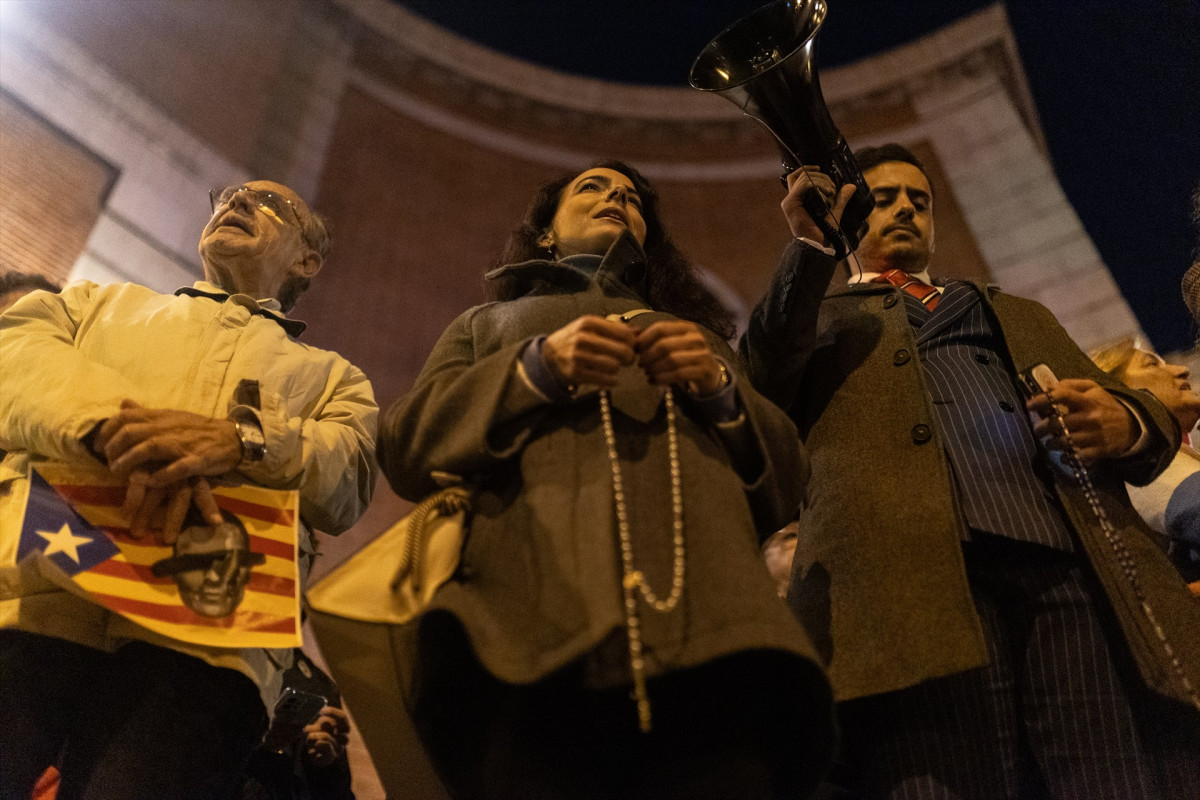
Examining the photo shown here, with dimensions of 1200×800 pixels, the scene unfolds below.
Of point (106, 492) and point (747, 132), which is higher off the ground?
point (747, 132)

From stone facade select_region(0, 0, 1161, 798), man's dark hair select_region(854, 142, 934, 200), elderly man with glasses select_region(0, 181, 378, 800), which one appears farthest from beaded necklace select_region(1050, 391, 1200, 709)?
stone facade select_region(0, 0, 1161, 798)

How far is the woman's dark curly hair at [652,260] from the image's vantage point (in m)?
2.00

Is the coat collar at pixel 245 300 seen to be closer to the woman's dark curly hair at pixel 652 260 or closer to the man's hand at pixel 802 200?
the woman's dark curly hair at pixel 652 260

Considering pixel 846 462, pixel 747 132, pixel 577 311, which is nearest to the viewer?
pixel 577 311

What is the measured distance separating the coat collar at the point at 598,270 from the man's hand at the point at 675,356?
0.37 meters

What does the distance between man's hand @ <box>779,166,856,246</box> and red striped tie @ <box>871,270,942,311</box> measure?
10.5 inches

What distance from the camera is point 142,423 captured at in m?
1.44

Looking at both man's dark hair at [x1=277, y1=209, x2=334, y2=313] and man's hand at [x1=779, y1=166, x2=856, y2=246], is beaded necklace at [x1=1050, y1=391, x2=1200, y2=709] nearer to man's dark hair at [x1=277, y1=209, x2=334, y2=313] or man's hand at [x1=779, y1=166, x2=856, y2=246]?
man's hand at [x1=779, y1=166, x2=856, y2=246]

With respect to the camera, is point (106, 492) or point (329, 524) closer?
point (106, 492)

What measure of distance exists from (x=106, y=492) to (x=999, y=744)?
1548mm

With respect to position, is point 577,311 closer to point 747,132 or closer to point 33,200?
point 33,200

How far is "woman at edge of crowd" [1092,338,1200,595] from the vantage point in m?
2.07

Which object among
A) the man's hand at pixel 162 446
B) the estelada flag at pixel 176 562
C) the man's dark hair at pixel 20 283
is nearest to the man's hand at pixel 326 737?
the estelada flag at pixel 176 562

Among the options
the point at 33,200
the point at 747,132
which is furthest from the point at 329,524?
the point at 747,132
